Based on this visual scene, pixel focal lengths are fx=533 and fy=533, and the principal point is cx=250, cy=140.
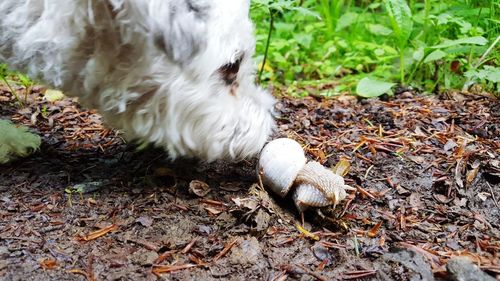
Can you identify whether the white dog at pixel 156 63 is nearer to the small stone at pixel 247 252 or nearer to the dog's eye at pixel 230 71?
the dog's eye at pixel 230 71

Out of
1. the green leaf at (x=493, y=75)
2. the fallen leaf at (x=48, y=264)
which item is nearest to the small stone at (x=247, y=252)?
the fallen leaf at (x=48, y=264)

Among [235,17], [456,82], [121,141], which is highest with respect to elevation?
[235,17]

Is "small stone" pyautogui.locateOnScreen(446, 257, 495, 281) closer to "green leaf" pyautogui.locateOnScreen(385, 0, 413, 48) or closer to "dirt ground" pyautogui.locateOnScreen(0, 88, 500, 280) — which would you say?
"dirt ground" pyautogui.locateOnScreen(0, 88, 500, 280)

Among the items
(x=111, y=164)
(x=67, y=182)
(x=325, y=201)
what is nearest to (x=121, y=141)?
(x=111, y=164)

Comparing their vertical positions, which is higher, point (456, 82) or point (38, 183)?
point (38, 183)

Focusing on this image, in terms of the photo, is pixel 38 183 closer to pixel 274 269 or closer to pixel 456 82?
pixel 274 269

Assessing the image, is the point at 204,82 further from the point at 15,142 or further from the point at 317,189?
the point at 15,142
